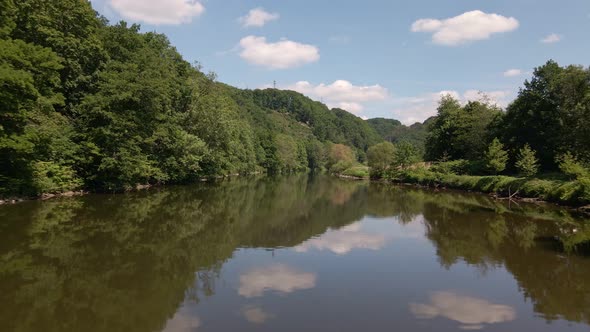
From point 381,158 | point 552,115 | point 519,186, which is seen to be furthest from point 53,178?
point 381,158

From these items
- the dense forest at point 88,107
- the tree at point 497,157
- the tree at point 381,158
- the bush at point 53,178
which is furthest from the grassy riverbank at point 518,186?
the bush at point 53,178

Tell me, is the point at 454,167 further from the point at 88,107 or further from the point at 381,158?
the point at 88,107

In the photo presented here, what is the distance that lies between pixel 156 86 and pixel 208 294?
107 ft

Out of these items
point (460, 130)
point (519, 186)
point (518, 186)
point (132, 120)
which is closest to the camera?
point (132, 120)

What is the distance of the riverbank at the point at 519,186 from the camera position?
31.2m

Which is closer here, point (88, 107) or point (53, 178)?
point (53, 178)

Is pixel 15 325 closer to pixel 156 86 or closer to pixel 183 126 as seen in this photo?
pixel 156 86

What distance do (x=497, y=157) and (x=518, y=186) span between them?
33.3 feet

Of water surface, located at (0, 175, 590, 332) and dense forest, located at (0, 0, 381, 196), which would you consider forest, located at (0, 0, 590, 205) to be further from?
water surface, located at (0, 175, 590, 332)

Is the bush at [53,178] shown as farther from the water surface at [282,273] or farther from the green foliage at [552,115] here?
the green foliage at [552,115]

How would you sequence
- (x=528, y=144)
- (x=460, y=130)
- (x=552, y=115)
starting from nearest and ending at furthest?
(x=552, y=115) < (x=528, y=144) < (x=460, y=130)

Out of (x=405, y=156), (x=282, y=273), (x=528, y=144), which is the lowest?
(x=282, y=273)

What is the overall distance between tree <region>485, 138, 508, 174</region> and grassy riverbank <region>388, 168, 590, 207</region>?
9.76ft

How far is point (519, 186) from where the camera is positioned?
131ft
